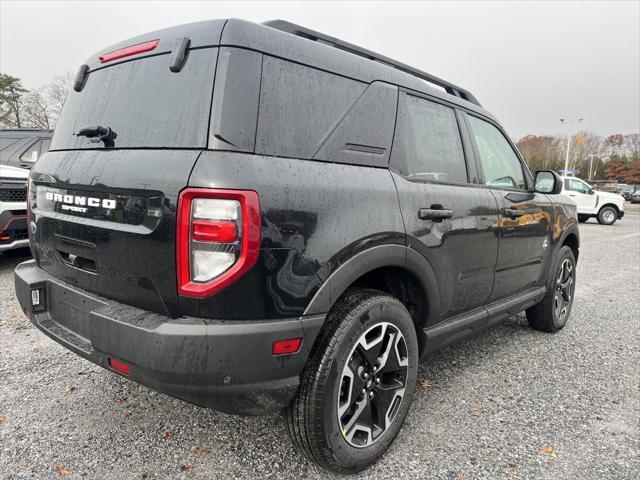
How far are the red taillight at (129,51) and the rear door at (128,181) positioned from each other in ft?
0.13

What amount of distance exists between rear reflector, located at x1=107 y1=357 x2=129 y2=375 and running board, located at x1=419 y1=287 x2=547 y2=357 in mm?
1532

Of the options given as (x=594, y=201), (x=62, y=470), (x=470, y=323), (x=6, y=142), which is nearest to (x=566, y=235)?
(x=470, y=323)

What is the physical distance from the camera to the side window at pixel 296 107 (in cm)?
172

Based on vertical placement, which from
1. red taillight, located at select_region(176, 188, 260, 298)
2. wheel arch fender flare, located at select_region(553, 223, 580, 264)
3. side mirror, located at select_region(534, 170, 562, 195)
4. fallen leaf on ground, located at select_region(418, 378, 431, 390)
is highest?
side mirror, located at select_region(534, 170, 562, 195)

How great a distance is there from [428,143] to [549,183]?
1.64 m

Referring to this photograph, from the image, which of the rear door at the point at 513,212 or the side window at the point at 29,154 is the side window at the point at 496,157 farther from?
the side window at the point at 29,154

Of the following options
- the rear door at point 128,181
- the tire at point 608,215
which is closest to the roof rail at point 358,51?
the rear door at point 128,181

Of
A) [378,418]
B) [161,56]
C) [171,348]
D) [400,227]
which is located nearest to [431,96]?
[400,227]

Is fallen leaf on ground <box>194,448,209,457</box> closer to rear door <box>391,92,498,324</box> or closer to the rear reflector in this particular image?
the rear reflector

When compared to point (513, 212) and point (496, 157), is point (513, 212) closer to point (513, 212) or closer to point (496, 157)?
point (513, 212)

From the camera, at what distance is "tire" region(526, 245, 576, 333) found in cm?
393

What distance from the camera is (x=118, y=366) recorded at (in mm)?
1742

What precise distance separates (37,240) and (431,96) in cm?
235

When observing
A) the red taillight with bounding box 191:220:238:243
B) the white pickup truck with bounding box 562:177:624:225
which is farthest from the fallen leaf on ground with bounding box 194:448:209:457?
the white pickup truck with bounding box 562:177:624:225
